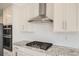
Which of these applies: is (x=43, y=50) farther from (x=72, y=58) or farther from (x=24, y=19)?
(x=24, y=19)

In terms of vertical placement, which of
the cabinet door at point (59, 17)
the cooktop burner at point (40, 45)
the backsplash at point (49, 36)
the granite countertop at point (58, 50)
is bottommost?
the granite countertop at point (58, 50)

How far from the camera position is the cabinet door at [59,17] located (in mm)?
1420

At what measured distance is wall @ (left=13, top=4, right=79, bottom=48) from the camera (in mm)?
1449

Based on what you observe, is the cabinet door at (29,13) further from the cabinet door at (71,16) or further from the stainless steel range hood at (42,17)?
the cabinet door at (71,16)

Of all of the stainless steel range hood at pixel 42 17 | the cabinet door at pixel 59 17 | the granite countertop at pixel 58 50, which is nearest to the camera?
the granite countertop at pixel 58 50

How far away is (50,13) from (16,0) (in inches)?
22.3

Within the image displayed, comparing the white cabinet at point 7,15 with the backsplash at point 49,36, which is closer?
the white cabinet at point 7,15

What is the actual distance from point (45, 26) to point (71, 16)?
0.43 meters

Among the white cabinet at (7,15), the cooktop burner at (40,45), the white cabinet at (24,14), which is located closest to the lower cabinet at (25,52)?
the cooktop burner at (40,45)

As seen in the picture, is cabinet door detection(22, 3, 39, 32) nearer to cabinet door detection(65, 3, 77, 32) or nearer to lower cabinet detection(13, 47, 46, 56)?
lower cabinet detection(13, 47, 46, 56)

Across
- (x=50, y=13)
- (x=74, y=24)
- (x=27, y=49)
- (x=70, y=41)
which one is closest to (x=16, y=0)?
(x=50, y=13)

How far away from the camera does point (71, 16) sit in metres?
1.38

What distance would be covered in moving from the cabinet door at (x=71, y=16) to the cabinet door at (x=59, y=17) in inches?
2.3

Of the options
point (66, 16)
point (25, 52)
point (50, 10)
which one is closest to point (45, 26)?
point (50, 10)
